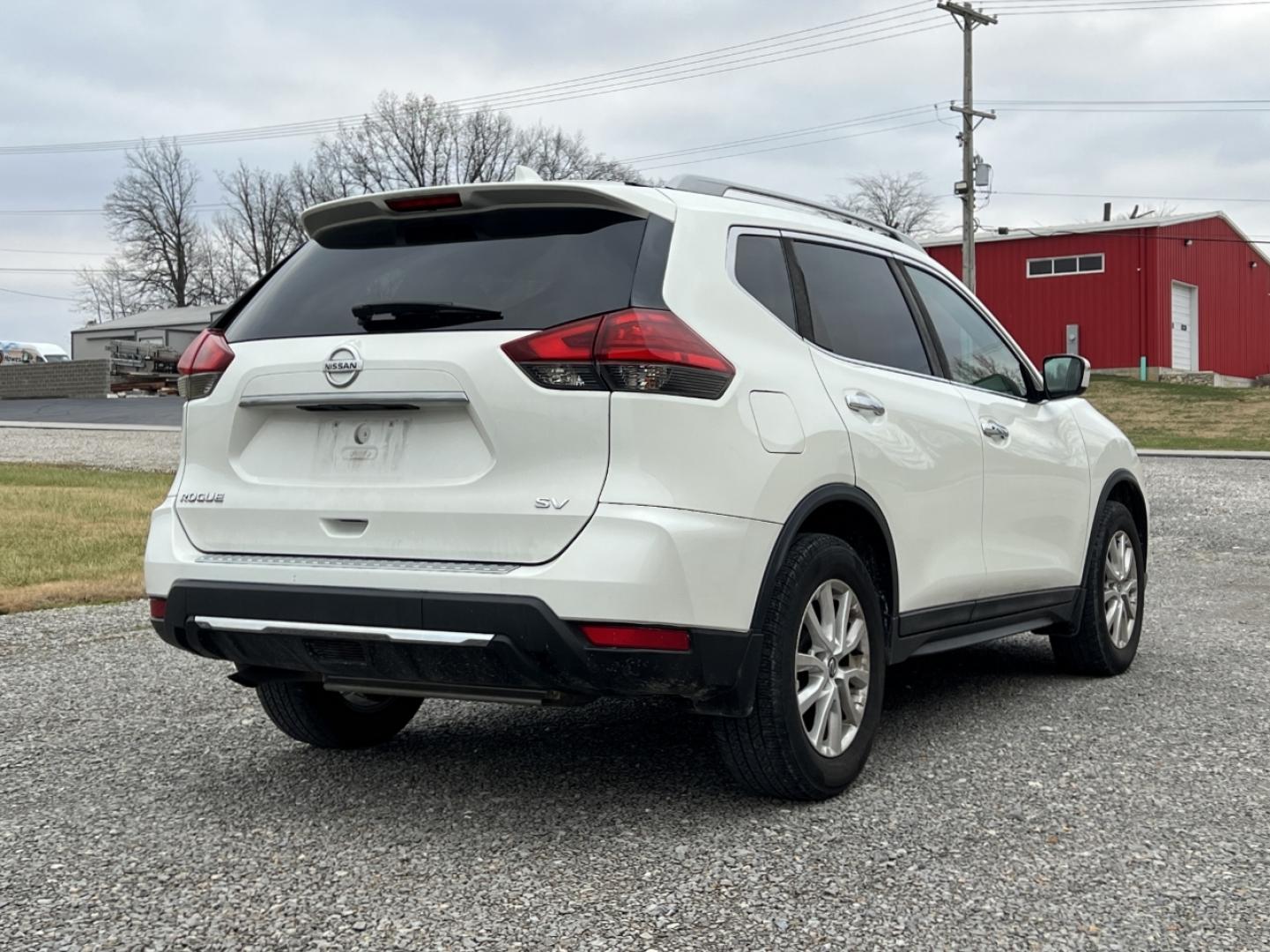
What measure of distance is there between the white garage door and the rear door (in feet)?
133

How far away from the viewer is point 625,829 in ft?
12.7

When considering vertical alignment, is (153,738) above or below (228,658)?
below

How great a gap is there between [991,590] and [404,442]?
2.49 metres

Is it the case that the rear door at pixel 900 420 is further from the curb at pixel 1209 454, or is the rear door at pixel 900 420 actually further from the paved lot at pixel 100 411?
the paved lot at pixel 100 411

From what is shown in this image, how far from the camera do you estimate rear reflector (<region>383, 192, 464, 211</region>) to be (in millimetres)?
3874

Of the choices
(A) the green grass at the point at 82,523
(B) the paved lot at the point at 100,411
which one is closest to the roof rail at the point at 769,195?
(A) the green grass at the point at 82,523

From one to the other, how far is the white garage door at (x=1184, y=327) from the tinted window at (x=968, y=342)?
131 feet

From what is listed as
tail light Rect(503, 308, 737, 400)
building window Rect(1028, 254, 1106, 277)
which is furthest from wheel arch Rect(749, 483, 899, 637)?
building window Rect(1028, 254, 1106, 277)

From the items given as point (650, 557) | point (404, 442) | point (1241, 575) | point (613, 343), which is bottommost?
point (1241, 575)

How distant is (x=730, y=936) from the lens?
3059 millimetres

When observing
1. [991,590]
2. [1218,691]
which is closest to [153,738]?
[991,590]

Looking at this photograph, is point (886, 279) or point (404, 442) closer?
point (404, 442)

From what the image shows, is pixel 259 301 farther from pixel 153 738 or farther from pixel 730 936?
pixel 730 936

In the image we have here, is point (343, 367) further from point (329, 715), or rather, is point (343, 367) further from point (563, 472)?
point (329, 715)
